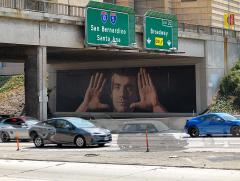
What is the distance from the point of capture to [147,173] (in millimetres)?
15914

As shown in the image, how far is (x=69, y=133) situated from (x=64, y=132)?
32cm

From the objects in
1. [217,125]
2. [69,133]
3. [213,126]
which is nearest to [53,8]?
[213,126]

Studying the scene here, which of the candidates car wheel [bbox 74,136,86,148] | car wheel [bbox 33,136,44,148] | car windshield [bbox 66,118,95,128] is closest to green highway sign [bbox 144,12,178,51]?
car windshield [bbox 66,118,95,128]

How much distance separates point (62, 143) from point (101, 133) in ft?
6.86

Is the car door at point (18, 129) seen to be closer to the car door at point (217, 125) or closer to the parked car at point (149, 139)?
the parked car at point (149, 139)

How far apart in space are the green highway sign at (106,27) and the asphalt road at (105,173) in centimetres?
2284

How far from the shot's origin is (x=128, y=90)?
62.3m

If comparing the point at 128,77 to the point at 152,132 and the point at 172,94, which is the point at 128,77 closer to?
the point at 172,94

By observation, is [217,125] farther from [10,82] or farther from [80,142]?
[10,82]

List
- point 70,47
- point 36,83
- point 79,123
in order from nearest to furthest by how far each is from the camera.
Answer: point 79,123, point 36,83, point 70,47

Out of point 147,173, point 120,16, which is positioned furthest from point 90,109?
point 147,173

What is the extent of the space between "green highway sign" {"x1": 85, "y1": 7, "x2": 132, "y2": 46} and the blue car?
11371 millimetres

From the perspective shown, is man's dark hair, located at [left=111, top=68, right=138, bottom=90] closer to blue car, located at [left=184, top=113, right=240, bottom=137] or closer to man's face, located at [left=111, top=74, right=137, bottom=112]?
man's face, located at [left=111, top=74, right=137, bottom=112]

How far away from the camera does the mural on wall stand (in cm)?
5834
